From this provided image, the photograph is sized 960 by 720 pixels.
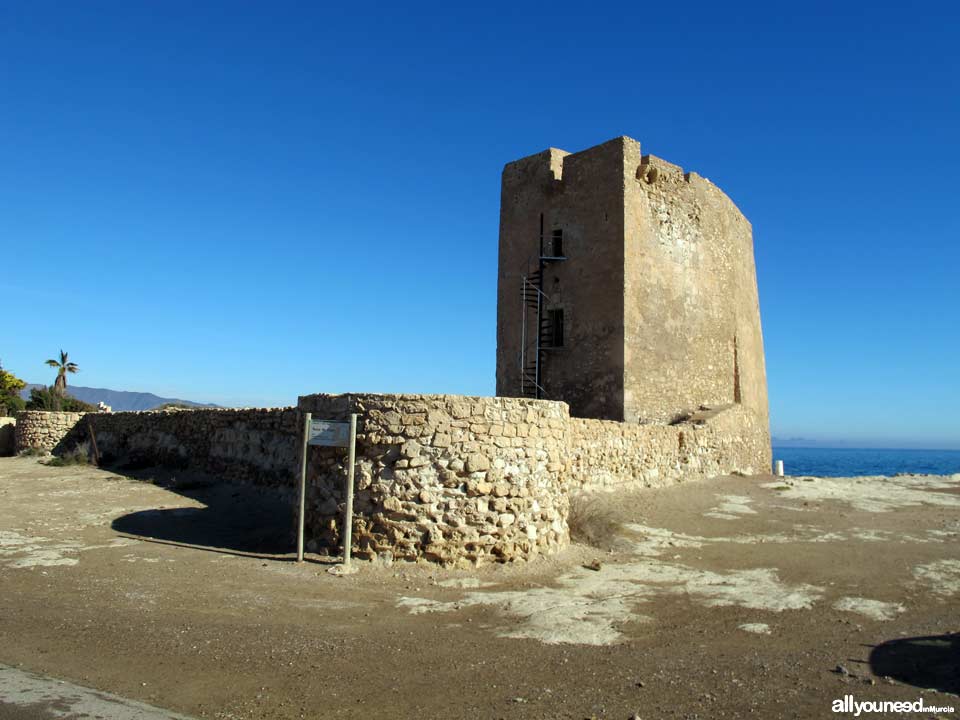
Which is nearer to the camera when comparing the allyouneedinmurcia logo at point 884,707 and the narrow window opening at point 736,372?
the allyouneedinmurcia logo at point 884,707

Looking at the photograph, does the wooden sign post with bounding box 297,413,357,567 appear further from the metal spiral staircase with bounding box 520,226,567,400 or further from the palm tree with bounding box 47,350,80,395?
the palm tree with bounding box 47,350,80,395

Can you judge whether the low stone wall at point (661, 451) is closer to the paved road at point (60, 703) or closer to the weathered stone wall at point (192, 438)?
the weathered stone wall at point (192, 438)

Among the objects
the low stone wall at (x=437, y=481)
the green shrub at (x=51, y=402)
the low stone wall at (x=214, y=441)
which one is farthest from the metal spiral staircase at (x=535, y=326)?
the green shrub at (x=51, y=402)

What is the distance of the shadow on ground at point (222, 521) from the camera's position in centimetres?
895

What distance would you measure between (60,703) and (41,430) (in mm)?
22531

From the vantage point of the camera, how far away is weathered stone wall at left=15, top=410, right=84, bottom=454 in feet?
73.6

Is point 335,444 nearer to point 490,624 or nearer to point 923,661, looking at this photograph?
point 490,624

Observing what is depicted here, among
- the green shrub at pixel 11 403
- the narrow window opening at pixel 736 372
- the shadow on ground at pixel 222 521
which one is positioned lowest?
the shadow on ground at pixel 222 521

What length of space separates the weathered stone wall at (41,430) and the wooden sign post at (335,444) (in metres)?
19.0

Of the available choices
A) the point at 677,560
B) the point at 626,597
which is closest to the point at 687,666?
the point at 626,597

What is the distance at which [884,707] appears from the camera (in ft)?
13.7

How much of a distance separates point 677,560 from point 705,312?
44.4 ft

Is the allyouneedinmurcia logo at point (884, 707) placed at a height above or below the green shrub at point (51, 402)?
below

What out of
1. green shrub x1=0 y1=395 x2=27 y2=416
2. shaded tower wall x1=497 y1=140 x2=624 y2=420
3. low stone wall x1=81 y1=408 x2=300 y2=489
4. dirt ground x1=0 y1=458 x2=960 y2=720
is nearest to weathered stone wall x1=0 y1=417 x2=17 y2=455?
low stone wall x1=81 y1=408 x2=300 y2=489
